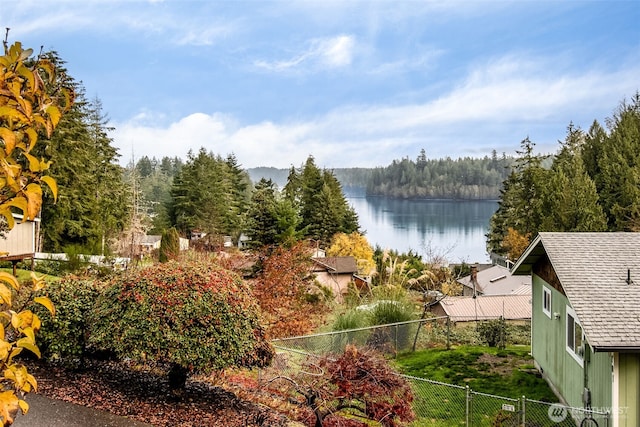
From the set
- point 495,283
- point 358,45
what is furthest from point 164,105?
point 495,283

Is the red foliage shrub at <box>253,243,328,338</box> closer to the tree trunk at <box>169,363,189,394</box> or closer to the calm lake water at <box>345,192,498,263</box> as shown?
the tree trunk at <box>169,363,189,394</box>

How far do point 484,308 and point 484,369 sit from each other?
8.41m

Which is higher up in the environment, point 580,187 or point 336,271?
point 580,187

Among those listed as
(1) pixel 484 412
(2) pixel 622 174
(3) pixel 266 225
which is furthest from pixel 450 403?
(2) pixel 622 174

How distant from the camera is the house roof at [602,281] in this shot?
8672mm

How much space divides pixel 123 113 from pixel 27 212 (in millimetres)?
46303

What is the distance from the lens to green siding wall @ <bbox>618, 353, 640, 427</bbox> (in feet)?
27.9

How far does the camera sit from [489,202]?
509ft

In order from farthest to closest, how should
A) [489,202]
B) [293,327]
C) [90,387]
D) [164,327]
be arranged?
[489,202] → [293,327] → [90,387] → [164,327]

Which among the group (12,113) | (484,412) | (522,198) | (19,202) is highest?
(522,198)

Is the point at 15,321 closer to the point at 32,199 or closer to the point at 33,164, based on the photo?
the point at 32,199

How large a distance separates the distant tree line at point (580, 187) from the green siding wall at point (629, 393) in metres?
23.1

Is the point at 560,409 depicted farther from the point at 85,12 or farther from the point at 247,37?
the point at 247,37

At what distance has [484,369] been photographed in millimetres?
14523
